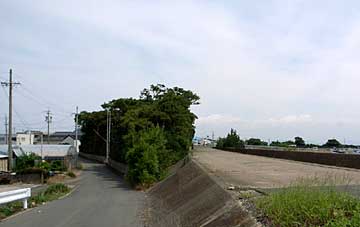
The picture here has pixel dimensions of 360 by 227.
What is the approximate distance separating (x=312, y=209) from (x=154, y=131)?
1500 inches

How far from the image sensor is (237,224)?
9242 millimetres

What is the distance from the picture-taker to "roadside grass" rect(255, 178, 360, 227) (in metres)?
6.95

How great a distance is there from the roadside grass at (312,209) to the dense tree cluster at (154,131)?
31.8 metres

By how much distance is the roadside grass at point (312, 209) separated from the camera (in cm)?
695

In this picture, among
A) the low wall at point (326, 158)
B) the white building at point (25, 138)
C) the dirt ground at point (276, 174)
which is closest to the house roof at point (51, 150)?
the white building at point (25, 138)

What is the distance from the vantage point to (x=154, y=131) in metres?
45.2

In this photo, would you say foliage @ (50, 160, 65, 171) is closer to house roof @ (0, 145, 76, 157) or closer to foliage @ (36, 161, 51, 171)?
foliage @ (36, 161, 51, 171)

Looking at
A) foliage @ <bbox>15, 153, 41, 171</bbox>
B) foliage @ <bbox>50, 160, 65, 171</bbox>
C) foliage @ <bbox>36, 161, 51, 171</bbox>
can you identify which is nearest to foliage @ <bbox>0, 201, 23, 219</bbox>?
foliage @ <bbox>36, 161, 51, 171</bbox>

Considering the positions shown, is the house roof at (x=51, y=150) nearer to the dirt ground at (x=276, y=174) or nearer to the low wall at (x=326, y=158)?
the low wall at (x=326, y=158)

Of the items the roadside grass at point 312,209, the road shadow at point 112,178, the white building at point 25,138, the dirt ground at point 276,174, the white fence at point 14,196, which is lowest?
the road shadow at point 112,178

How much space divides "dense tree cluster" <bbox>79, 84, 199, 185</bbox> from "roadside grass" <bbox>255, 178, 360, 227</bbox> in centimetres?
3180

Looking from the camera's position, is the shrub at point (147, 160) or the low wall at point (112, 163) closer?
the shrub at point (147, 160)

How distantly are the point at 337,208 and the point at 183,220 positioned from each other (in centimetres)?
723

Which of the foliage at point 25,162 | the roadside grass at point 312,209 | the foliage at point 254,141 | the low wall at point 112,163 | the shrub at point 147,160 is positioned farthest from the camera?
the foliage at point 254,141
